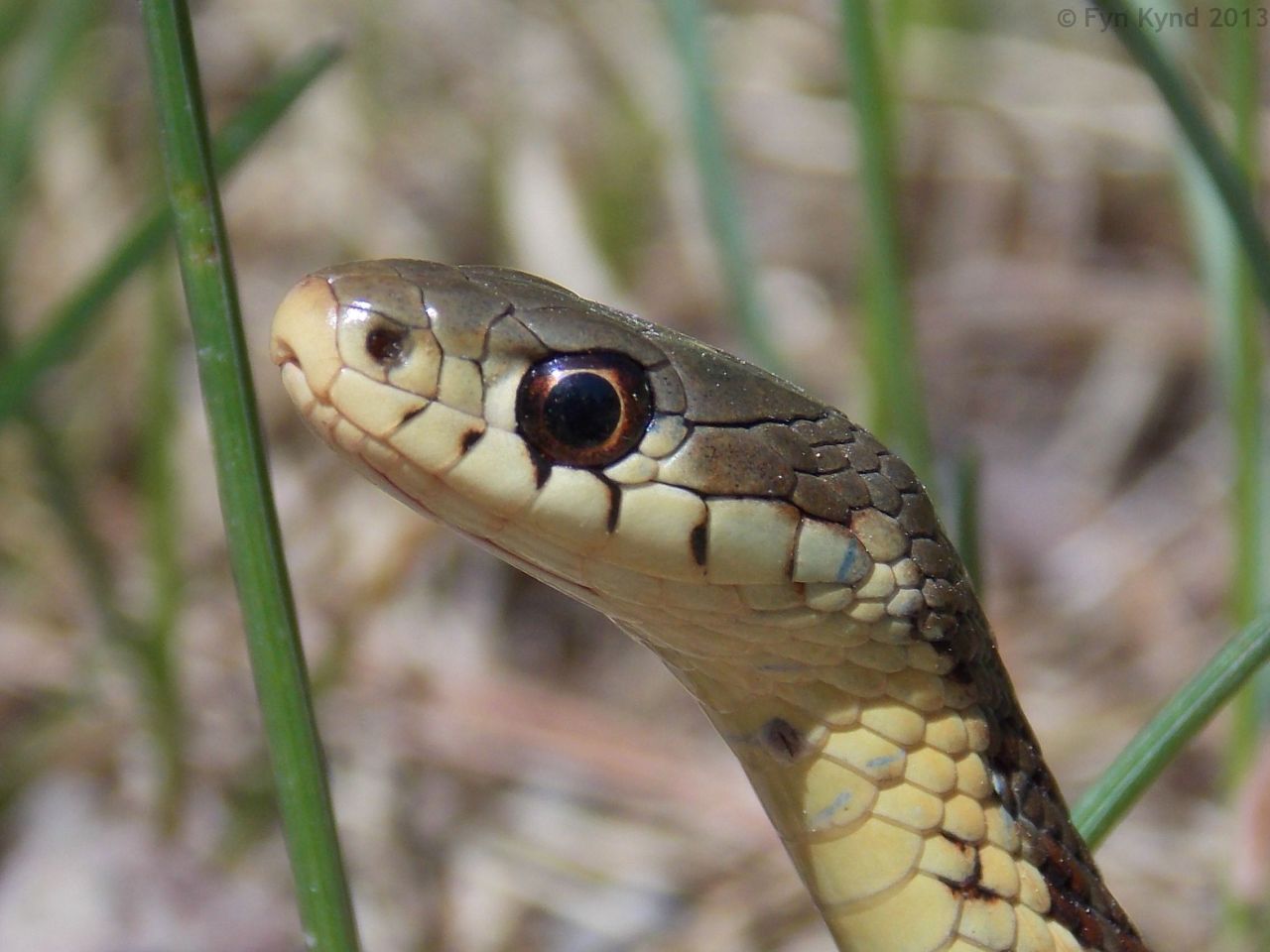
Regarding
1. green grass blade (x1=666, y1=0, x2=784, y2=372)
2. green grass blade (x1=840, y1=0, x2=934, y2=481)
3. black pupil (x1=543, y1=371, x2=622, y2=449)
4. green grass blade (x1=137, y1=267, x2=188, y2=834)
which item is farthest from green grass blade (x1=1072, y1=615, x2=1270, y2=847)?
green grass blade (x1=137, y1=267, x2=188, y2=834)

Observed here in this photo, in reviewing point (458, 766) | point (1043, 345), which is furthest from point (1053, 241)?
point (458, 766)

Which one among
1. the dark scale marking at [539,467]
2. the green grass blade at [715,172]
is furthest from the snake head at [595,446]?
the green grass blade at [715,172]

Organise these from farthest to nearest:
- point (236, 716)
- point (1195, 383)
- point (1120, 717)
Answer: point (1195, 383) → point (1120, 717) → point (236, 716)

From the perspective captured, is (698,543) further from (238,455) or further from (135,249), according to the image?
(135,249)

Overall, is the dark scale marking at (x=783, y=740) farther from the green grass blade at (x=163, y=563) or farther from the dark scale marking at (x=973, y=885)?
the green grass blade at (x=163, y=563)

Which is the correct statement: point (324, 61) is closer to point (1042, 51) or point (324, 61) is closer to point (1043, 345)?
point (1043, 345)
